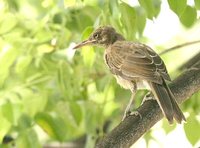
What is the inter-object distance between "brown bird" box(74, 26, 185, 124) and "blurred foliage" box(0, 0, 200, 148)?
3.9 inches

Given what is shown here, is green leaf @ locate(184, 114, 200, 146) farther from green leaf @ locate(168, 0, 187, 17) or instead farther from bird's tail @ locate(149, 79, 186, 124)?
green leaf @ locate(168, 0, 187, 17)

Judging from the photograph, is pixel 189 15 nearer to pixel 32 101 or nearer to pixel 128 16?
pixel 128 16

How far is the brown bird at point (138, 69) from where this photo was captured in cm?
295

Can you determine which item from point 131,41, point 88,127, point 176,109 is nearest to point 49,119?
point 88,127

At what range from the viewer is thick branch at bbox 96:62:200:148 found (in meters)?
2.60

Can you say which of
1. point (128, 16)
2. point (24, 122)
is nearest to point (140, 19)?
point (128, 16)

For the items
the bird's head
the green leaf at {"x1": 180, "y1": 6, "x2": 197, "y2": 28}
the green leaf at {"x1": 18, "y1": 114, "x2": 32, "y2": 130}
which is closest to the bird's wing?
the bird's head

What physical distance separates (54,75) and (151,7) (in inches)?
37.1

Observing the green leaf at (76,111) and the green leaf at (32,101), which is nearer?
the green leaf at (32,101)

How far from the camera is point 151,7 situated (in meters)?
2.86

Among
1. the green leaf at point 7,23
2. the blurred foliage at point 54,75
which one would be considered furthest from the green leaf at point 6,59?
the green leaf at point 7,23

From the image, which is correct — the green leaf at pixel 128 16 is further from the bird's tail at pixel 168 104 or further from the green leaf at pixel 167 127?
the green leaf at pixel 167 127

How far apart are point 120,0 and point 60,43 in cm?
81

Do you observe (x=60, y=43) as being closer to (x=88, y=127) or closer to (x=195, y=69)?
(x=88, y=127)
